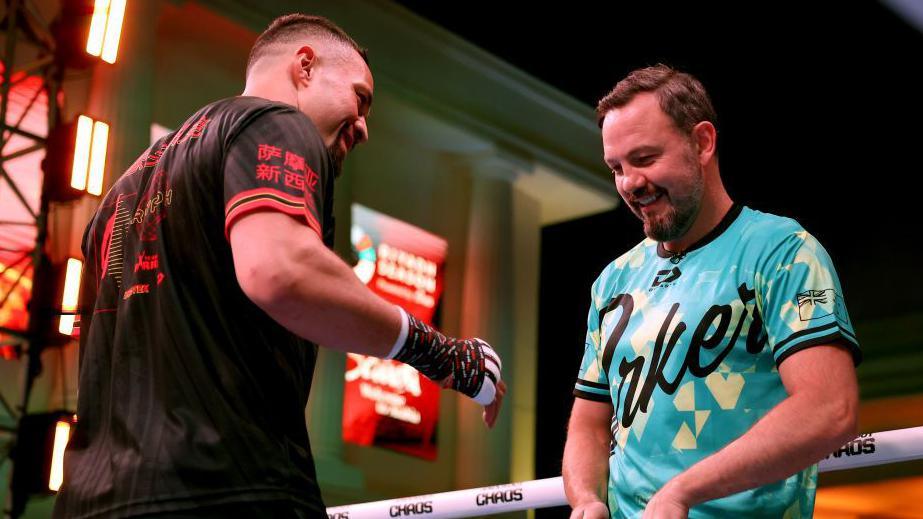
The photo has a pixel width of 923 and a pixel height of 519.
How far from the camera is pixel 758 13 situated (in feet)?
33.0

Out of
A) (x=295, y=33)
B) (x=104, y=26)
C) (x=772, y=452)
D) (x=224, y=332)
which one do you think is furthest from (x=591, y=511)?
(x=104, y=26)

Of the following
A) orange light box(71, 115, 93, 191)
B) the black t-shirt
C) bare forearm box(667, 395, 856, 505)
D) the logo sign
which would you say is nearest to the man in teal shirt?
bare forearm box(667, 395, 856, 505)

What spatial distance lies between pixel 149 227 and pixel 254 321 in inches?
12.3

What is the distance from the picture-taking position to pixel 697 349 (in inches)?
99.5

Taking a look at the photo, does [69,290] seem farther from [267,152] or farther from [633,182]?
[267,152]

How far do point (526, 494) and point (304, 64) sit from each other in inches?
61.3

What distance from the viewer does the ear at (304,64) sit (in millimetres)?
2521

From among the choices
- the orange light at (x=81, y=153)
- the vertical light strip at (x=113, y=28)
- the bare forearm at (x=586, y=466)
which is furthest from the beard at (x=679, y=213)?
the vertical light strip at (x=113, y=28)

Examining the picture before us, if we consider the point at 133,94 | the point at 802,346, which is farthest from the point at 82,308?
the point at 133,94

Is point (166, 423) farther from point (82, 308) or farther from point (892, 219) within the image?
point (892, 219)

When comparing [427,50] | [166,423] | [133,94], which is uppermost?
[427,50]

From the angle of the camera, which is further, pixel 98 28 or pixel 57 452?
pixel 98 28

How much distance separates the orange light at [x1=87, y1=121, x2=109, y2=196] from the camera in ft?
30.0

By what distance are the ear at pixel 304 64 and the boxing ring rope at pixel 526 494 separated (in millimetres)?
1394
